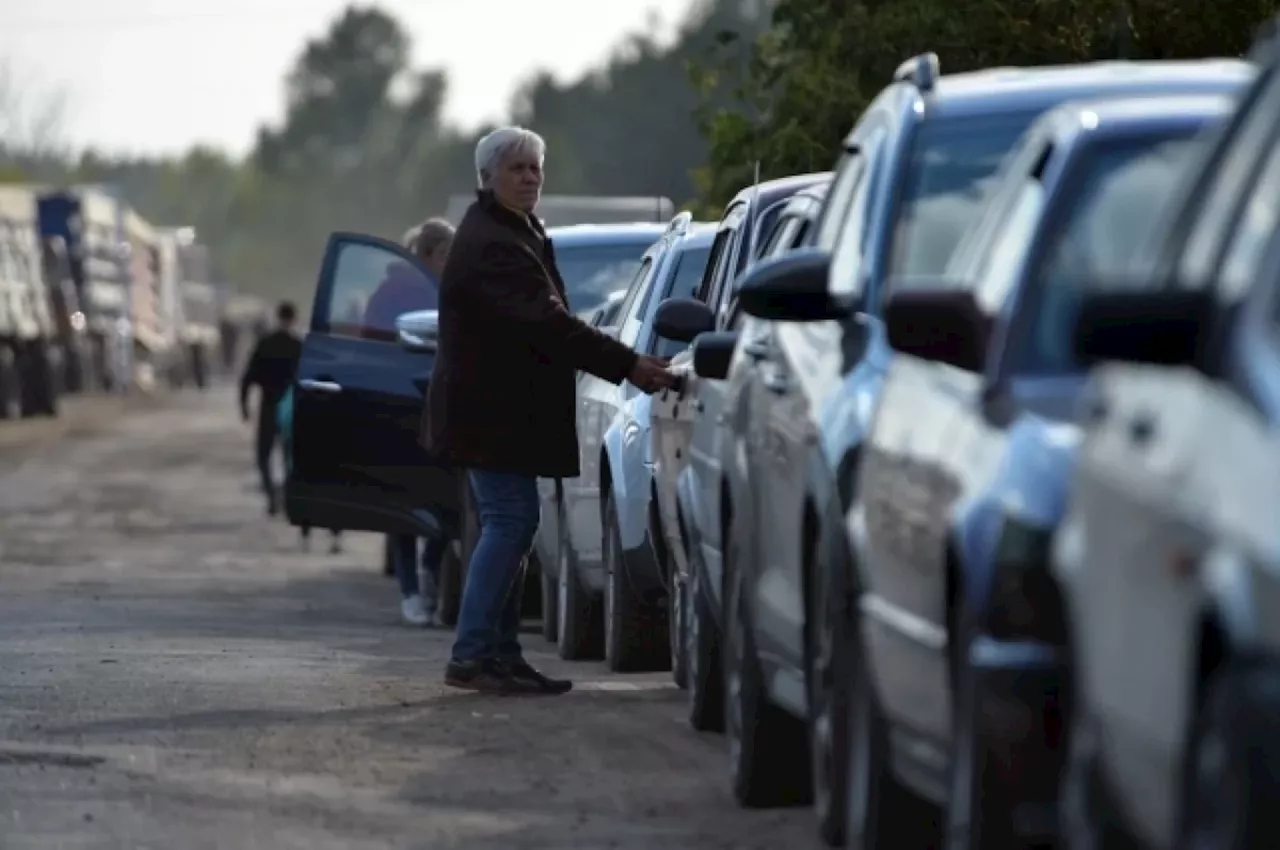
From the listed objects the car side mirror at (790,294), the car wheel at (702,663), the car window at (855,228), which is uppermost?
the car window at (855,228)

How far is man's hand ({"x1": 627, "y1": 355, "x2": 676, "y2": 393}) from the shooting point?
1316cm

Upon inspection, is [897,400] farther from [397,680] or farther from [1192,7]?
[1192,7]

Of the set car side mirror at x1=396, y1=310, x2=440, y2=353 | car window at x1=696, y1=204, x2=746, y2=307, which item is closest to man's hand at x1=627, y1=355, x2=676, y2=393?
car window at x1=696, y1=204, x2=746, y2=307

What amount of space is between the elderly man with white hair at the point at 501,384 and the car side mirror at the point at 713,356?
1.88 m

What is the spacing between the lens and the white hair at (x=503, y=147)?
13633mm

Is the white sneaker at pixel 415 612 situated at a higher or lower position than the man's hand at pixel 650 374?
lower

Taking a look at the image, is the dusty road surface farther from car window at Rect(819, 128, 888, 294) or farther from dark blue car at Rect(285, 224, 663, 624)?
car window at Rect(819, 128, 888, 294)

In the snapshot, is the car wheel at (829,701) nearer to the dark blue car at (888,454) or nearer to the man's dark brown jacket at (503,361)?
the dark blue car at (888,454)

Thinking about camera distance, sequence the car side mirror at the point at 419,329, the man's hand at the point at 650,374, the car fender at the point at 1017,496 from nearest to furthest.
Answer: the car fender at the point at 1017,496
the man's hand at the point at 650,374
the car side mirror at the point at 419,329

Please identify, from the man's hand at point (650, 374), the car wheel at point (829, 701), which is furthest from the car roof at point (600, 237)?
the car wheel at point (829, 701)

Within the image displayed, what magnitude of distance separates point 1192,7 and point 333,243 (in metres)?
4.28

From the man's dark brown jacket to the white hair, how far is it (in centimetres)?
11

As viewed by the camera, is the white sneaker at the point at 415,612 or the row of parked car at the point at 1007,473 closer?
the row of parked car at the point at 1007,473

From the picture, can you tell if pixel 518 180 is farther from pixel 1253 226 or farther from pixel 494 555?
pixel 1253 226
